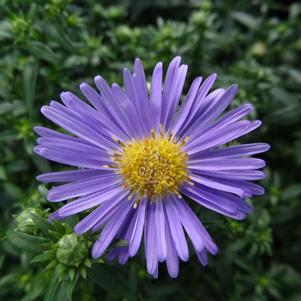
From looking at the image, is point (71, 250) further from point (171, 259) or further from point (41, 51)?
point (41, 51)

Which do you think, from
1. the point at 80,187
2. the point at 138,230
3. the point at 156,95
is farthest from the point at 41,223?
the point at 156,95

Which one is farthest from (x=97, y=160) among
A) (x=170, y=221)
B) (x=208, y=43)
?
(x=208, y=43)

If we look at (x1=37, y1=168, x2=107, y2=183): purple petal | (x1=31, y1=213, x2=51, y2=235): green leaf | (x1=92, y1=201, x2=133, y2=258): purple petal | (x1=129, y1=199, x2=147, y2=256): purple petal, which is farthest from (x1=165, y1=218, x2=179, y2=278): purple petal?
(x1=31, y1=213, x2=51, y2=235): green leaf

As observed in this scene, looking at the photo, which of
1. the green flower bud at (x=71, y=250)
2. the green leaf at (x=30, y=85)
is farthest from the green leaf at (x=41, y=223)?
the green leaf at (x=30, y=85)

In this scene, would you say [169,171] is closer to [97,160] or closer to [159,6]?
[97,160]

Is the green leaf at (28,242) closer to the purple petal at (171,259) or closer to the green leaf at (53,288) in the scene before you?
the green leaf at (53,288)

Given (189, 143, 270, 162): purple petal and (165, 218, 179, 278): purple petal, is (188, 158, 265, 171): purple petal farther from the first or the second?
(165, 218, 179, 278): purple petal
